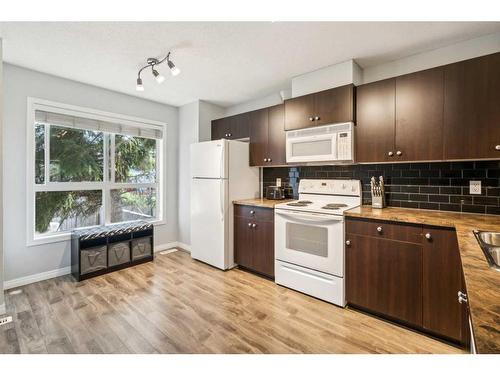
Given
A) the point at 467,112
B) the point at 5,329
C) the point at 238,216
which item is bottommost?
the point at 5,329

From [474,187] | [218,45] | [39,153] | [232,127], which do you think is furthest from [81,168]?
[474,187]

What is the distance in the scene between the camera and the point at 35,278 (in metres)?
2.82

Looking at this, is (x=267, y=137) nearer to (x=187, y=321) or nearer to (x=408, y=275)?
(x=408, y=275)

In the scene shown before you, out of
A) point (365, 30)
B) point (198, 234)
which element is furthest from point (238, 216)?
point (365, 30)

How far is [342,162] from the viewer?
8.50 ft

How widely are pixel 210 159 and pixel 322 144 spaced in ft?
4.75

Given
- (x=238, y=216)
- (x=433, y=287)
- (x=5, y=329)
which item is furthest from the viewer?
(x=238, y=216)

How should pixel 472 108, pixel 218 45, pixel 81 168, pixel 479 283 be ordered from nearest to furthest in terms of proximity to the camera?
1. pixel 479 283
2. pixel 472 108
3. pixel 218 45
4. pixel 81 168

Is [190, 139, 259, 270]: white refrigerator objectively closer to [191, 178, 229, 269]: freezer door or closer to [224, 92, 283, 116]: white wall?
[191, 178, 229, 269]: freezer door

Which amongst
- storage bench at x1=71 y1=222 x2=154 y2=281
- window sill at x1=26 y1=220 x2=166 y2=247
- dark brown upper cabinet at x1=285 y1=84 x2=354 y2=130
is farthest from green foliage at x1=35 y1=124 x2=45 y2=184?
dark brown upper cabinet at x1=285 y1=84 x2=354 y2=130

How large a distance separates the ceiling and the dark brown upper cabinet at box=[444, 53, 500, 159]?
37 cm

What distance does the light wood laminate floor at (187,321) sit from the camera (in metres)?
1.78
